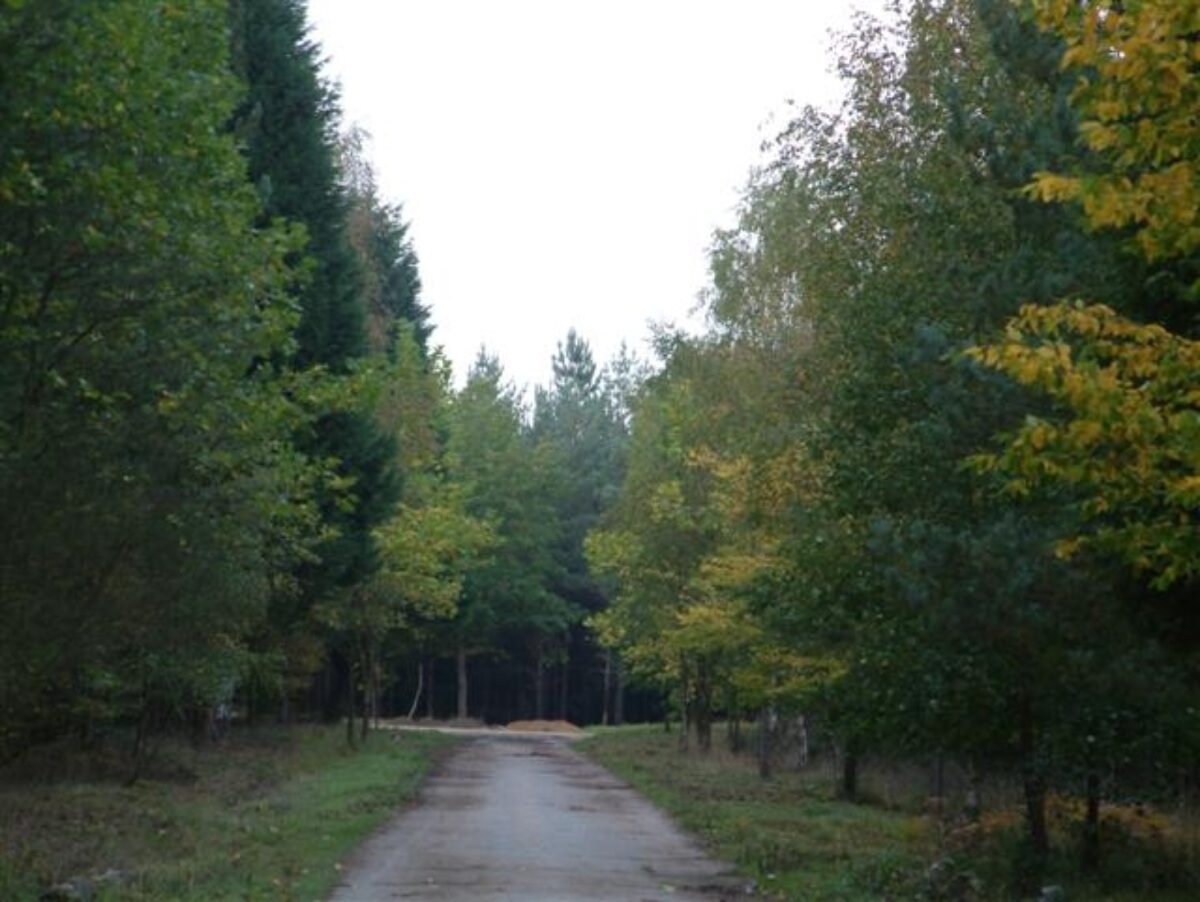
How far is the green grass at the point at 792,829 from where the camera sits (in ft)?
59.0

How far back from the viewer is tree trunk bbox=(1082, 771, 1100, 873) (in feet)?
58.7

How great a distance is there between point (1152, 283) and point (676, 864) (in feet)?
31.8

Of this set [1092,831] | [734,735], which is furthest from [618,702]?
[1092,831]

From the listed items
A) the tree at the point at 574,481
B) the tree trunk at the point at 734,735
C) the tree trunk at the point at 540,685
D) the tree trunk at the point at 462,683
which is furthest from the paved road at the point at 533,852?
the tree trunk at the point at 540,685

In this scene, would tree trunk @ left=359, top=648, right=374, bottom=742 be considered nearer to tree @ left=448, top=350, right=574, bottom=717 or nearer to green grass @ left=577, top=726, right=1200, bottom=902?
green grass @ left=577, top=726, right=1200, bottom=902

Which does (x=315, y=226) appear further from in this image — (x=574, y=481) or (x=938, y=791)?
(x=574, y=481)

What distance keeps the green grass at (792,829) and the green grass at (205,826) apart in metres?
4.41

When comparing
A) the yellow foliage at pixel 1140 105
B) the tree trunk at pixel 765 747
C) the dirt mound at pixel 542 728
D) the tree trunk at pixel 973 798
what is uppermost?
the yellow foliage at pixel 1140 105

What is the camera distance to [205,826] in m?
22.9

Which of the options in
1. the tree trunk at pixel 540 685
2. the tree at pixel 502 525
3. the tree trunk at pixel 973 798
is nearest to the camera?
the tree trunk at pixel 973 798

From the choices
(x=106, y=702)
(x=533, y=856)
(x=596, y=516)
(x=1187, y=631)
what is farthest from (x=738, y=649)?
A: (x=596, y=516)

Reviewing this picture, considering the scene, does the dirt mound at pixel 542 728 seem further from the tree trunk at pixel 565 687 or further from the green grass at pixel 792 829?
the green grass at pixel 792 829

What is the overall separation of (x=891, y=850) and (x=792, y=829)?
260cm

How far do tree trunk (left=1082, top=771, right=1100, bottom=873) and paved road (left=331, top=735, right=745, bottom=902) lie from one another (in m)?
3.54
